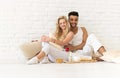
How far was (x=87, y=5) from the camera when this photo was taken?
4.74 metres

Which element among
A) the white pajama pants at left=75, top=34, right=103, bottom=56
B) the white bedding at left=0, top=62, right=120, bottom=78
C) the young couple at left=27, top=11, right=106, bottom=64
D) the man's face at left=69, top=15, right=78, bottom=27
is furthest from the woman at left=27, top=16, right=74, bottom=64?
the white bedding at left=0, top=62, right=120, bottom=78

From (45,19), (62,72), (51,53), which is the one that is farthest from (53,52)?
(62,72)

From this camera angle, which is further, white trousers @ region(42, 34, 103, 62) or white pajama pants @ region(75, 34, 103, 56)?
white pajama pants @ region(75, 34, 103, 56)

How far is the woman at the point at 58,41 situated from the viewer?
3.94 m

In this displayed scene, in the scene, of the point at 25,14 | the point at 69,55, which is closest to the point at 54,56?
the point at 69,55

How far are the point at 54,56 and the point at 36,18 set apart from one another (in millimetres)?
809

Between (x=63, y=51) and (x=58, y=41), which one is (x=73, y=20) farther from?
(x=63, y=51)

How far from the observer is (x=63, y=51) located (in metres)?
4.17

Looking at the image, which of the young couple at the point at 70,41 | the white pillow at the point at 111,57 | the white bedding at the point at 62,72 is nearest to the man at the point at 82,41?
the young couple at the point at 70,41

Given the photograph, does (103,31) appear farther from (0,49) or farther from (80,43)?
(0,49)

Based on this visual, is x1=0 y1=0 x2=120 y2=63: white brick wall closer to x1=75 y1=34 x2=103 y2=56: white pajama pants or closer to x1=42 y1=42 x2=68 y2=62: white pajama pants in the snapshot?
x1=75 y1=34 x2=103 y2=56: white pajama pants

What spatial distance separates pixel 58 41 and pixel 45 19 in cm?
57

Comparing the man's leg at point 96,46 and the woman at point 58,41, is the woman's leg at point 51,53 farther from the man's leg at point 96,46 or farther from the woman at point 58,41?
the man's leg at point 96,46

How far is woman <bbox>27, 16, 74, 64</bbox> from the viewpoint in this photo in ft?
12.9
